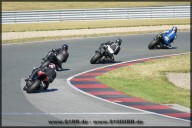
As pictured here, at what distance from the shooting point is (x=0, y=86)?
19531 millimetres

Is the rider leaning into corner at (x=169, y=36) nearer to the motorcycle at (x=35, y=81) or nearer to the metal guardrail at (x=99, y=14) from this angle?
the motorcycle at (x=35, y=81)

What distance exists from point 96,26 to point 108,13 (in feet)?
14.9

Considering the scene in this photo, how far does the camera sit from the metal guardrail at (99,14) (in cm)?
4712

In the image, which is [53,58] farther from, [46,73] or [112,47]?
[112,47]

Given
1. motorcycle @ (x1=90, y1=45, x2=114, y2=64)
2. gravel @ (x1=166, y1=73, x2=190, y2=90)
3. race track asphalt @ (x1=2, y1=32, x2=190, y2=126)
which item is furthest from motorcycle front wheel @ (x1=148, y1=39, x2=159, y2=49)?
gravel @ (x1=166, y1=73, x2=190, y2=90)

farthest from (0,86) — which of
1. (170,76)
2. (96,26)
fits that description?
(96,26)

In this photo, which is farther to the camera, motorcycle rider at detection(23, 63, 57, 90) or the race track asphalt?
motorcycle rider at detection(23, 63, 57, 90)

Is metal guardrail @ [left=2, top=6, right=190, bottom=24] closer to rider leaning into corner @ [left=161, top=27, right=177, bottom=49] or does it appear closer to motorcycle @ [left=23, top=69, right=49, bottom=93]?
rider leaning into corner @ [left=161, top=27, right=177, bottom=49]

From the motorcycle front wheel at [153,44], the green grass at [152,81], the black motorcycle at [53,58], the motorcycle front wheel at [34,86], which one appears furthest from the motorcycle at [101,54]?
the motorcycle front wheel at [34,86]

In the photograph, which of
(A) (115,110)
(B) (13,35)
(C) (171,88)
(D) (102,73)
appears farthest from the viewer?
(B) (13,35)

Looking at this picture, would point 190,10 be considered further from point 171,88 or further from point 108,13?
point 171,88

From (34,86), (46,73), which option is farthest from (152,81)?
(34,86)

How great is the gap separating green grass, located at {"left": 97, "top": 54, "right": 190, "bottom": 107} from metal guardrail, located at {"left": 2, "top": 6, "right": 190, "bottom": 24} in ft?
72.0

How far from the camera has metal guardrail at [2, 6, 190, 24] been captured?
47.1 metres
